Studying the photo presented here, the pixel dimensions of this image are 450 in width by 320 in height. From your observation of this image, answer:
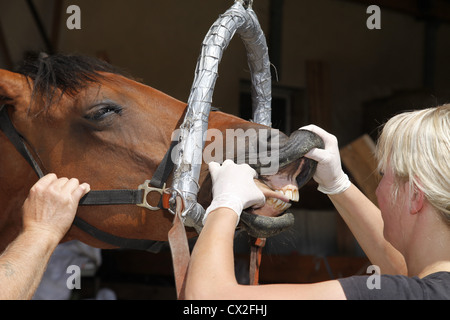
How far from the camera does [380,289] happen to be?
4.13 feet

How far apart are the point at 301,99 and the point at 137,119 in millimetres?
4108

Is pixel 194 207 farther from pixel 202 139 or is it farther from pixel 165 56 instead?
pixel 165 56

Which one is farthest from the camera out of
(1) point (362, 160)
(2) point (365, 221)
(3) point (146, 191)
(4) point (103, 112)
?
(1) point (362, 160)

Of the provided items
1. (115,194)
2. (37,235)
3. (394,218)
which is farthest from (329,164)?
(37,235)

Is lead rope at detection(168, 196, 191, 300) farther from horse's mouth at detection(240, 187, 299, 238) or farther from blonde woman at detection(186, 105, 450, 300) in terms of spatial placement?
horse's mouth at detection(240, 187, 299, 238)

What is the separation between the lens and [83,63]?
1856mm

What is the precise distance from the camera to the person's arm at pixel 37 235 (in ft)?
4.33

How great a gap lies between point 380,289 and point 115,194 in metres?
0.97

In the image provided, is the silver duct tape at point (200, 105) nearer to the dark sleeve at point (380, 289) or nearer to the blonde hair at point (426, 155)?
the dark sleeve at point (380, 289)

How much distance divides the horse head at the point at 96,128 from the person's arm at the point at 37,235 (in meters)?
0.16

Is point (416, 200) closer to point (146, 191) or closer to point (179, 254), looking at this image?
point (179, 254)

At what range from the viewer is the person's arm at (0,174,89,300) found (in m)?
1.32

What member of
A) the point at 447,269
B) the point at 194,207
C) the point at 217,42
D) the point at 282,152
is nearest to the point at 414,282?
the point at 447,269

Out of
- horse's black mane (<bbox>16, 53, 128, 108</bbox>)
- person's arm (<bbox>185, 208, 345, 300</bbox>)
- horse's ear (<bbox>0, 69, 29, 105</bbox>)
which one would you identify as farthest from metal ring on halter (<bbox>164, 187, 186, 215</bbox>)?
horse's ear (<bbox>0, 69, 29, 105</bbox>)
